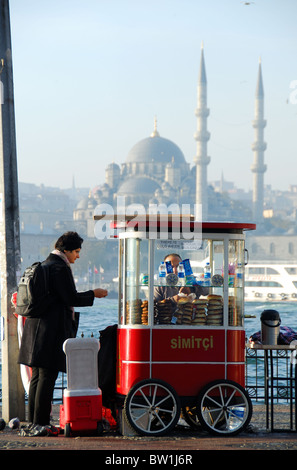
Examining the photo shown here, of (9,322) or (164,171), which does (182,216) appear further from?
(164,171)

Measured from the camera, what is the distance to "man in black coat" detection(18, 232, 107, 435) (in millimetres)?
4336

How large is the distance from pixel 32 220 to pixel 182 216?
11749 centimetres

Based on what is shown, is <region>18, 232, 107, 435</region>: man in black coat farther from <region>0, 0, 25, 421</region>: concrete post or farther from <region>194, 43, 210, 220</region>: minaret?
<region>194, 43, 210, 220</region>: minaret

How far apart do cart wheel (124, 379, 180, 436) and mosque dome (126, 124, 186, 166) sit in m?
120

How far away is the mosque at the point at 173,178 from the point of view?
363 ft

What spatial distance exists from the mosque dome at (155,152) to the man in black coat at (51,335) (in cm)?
12047

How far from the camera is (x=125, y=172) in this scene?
409 feet

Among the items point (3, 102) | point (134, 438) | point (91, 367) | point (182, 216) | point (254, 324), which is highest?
point (3, 102)

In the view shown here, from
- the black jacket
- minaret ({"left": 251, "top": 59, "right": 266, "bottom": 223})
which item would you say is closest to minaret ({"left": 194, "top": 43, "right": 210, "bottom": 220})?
minaret ({"left": 251, "top": 59, "right": 266, "bottom": 223})

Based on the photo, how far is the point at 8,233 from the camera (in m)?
5.02

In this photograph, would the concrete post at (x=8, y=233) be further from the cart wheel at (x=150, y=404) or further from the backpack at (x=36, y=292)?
the cart wheel at (x=150, y=404)

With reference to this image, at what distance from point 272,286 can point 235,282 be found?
2569 inches

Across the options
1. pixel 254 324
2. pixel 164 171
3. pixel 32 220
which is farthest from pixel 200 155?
pixel 254 324
